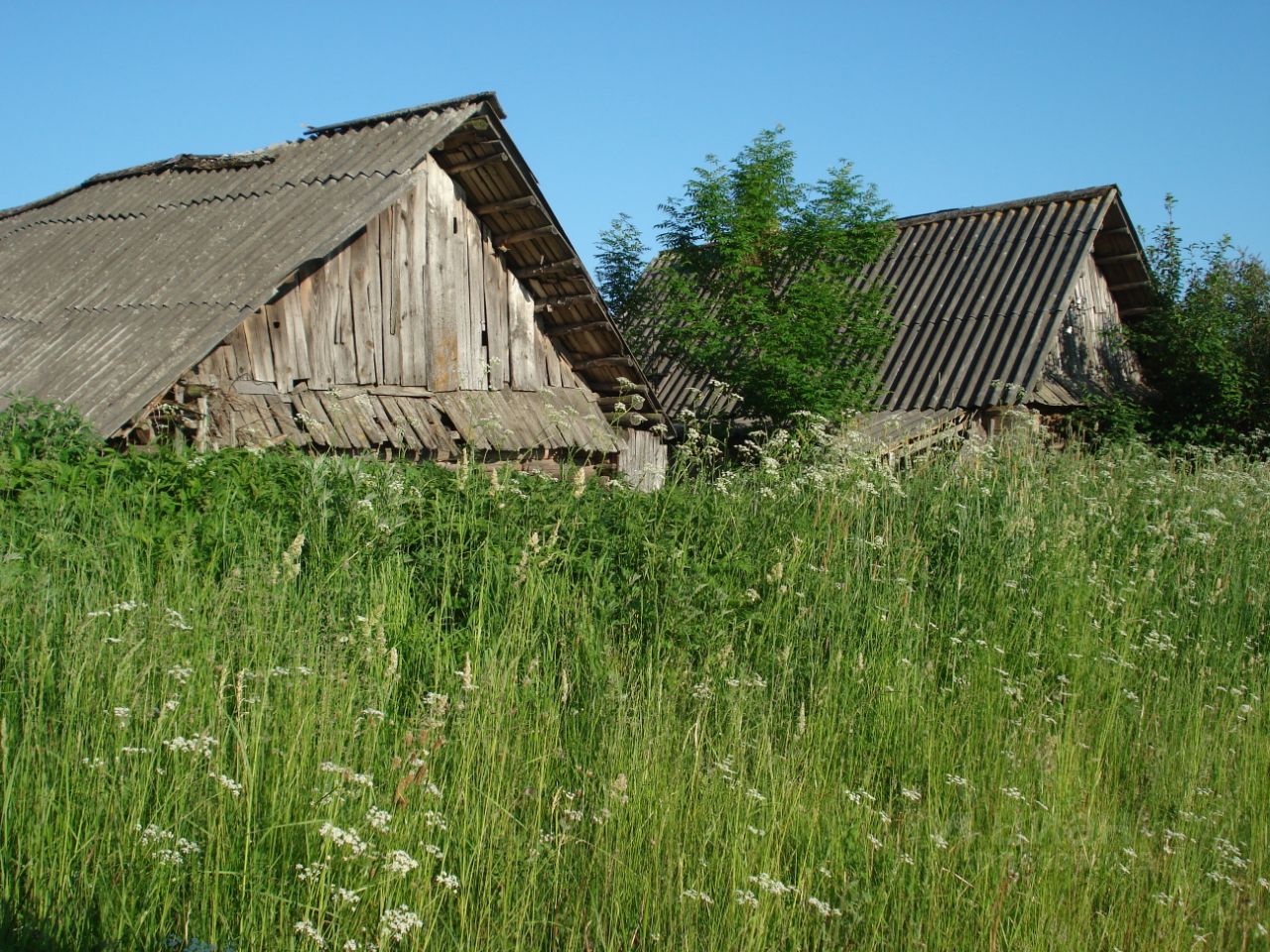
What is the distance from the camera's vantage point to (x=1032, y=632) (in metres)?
5.69

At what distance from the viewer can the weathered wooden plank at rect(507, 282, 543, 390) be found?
12.2 m

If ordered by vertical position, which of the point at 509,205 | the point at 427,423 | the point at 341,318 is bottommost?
the point at 427,423

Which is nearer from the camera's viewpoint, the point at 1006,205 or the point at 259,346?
the point at 259,346

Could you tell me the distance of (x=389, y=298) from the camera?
35.8 feet

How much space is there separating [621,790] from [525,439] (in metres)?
8.44

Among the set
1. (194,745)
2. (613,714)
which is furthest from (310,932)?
(613,714)

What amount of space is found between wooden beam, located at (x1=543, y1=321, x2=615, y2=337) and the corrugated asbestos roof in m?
6.27

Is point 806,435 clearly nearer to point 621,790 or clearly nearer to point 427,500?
point 427,500

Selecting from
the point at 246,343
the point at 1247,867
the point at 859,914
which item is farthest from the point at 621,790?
the point at 246,343

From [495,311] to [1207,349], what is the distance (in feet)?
42.9

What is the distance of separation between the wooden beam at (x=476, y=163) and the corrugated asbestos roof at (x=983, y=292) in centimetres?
756

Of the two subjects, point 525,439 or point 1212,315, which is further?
point 1212,315

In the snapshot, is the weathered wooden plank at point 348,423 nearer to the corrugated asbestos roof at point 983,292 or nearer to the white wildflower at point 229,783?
the white wildflower at point 229,783

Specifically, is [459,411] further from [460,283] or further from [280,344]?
[280,344]
